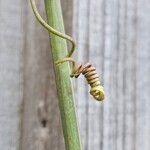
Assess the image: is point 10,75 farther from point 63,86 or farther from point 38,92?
point 63,86

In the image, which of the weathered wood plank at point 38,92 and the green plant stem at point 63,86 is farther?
the weathered wood plank at point 38,92

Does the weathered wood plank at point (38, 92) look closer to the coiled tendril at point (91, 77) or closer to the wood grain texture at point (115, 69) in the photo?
the wood grain texture at point (115, 69)

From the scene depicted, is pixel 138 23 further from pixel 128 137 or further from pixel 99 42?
pixel 128 137

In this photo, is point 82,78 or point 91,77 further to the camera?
point 82,78

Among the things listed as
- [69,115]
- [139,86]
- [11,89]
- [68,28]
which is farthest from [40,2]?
[69,115]

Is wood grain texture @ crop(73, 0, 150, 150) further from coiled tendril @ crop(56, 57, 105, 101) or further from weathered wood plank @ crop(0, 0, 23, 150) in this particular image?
coiled tendril @ crop(56, 57, 105, 101)

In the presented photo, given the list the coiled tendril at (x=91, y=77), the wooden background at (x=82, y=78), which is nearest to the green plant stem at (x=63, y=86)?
the coiled tendril at (x=91, y=77)

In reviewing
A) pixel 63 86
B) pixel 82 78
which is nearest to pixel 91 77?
pixel 63 86
